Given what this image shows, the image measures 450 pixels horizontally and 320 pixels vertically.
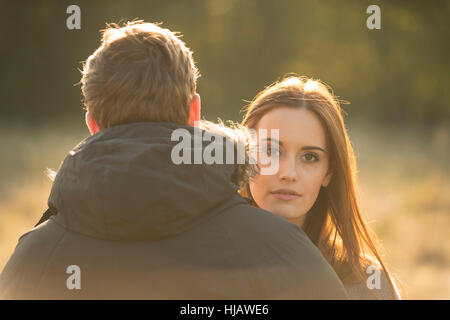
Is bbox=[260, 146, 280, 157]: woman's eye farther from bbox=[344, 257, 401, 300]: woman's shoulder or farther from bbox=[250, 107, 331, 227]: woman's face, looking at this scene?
bbox=[344, 257, 401, 300]: woman's shoulder

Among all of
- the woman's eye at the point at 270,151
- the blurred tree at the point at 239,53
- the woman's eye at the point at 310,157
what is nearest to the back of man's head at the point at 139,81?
the woman's eye at the point at 270,151

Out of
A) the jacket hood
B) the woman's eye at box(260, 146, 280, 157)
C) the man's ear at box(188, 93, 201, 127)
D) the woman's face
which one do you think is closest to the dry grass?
the woman's face

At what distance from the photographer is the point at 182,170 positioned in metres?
1.79

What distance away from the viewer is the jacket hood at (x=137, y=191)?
175 cm

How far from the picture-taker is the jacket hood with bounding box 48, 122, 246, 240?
5.74 feet

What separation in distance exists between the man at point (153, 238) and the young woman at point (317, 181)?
4.81 feet

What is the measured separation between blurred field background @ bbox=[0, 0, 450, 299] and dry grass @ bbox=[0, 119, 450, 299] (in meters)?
0.04

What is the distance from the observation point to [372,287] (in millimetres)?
3229

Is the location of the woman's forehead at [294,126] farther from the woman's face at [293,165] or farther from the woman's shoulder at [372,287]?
the woman's shoulder at [372,287]

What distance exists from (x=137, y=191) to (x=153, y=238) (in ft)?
0.49

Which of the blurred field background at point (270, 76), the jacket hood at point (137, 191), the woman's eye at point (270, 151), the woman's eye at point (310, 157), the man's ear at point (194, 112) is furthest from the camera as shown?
the blurred field background at point (270, 76)
